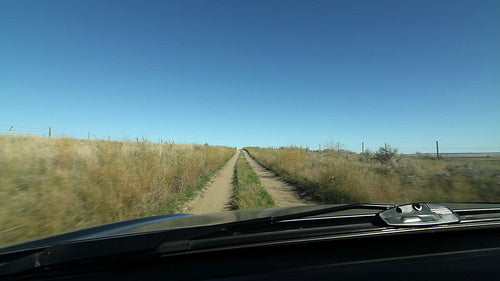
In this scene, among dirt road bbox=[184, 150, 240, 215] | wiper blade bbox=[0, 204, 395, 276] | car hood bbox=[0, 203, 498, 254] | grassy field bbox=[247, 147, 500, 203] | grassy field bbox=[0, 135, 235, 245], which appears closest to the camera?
wiper blade bbox=[0, 204, 395, 276]

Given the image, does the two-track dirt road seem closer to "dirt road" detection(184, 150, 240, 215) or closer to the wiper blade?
"dirt road" detection(184, 150, 240, 215)

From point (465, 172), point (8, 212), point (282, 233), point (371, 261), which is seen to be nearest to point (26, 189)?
point (8, 212)

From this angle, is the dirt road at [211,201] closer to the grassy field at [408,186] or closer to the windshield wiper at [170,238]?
the grassy field at [408,186]

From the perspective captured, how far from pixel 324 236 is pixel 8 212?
514cm

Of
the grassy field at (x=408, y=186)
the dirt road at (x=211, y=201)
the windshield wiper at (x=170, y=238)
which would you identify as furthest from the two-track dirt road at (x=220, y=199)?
the windshield wiper at (x=170, y=238)

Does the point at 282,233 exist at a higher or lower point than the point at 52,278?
higher

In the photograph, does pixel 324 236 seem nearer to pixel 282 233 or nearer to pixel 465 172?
pixel 282 233

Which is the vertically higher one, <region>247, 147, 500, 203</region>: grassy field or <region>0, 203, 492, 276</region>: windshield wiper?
<region>0, 203, 492, 276</region>: windshield wiper

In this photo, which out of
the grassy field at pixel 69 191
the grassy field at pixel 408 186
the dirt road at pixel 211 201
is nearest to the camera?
the grassy field at pixel 69 191

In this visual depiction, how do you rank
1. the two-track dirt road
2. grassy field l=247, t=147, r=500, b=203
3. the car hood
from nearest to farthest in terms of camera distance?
the car hood < grassy field l=247, t=147, r=500, b=203 < the two-track dirt road

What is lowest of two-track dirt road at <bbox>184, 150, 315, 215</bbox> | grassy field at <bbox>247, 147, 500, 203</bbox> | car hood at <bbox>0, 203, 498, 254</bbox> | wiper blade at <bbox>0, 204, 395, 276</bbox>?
two-track dirt road at <bbox>184, 150, 315, 215</bbox>

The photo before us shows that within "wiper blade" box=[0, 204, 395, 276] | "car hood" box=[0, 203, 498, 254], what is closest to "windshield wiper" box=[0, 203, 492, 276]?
"wiper blade" box=[0, 204, 395, 276]

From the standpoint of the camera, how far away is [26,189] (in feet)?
15.2

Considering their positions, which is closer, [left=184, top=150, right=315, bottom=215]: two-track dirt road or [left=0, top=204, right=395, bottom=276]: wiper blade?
[left=0, top=204, right=395, bottom=276]: wiper blade
